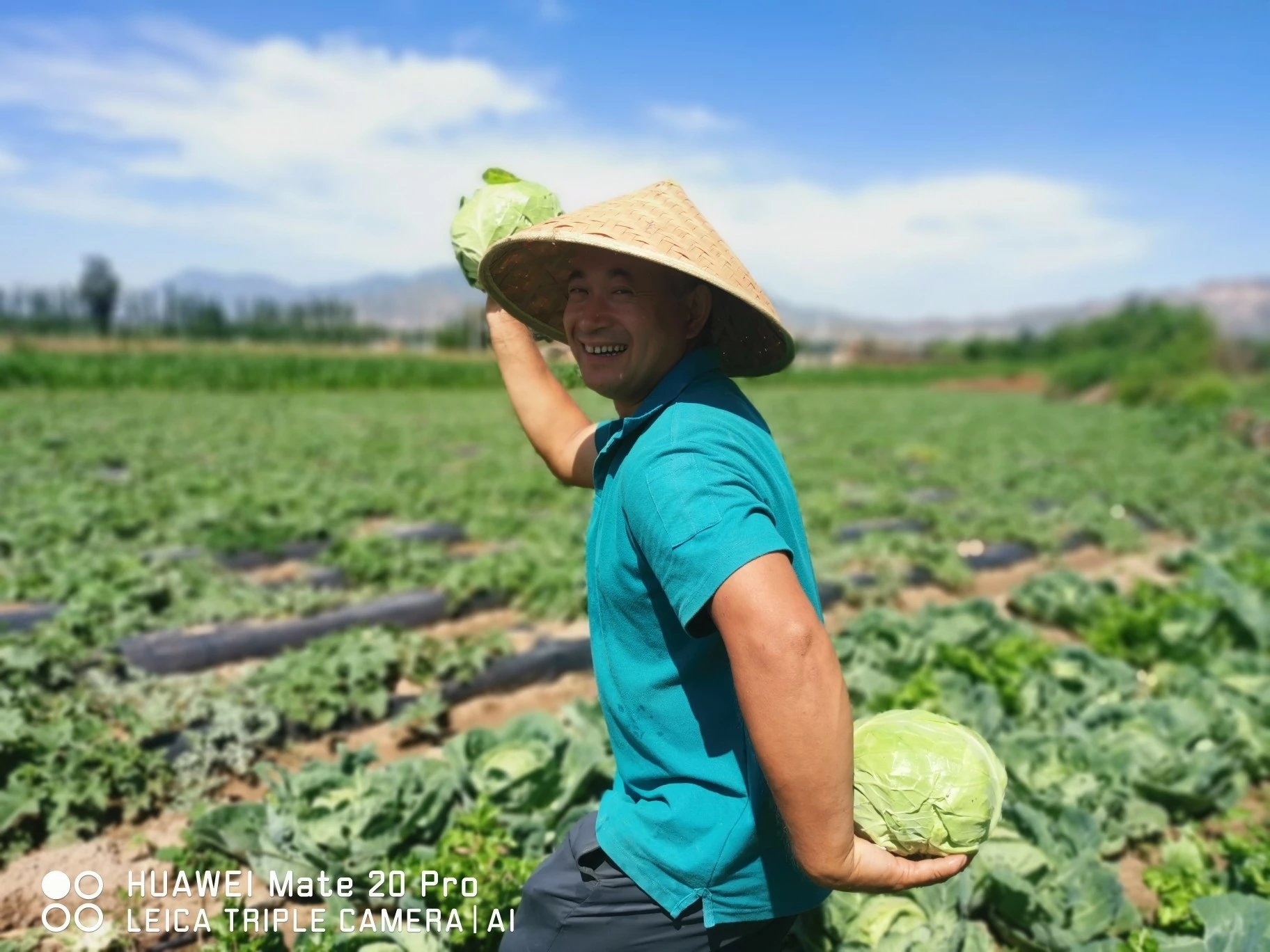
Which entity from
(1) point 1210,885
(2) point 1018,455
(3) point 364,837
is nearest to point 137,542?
(3) point 364,837

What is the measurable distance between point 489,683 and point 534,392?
2899 mm

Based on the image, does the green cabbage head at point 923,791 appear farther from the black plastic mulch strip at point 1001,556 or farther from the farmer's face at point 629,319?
the black plastic mulch strip at point 1001,556

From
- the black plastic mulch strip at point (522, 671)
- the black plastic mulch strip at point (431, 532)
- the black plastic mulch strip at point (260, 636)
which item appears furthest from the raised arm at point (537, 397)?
the black plastic mulch strip at point (431, 532)

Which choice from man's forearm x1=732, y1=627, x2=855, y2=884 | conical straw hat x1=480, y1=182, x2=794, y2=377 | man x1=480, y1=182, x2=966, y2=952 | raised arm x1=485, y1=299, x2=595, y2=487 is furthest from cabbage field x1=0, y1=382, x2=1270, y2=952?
conical straw hat x1=480, y1=182, x2=794, y2=377

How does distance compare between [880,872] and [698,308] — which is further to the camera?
[698,308]

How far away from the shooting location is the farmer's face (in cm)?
169

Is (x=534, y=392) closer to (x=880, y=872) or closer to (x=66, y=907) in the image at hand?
(x=880, y=872)

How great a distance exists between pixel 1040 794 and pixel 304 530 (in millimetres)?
6027

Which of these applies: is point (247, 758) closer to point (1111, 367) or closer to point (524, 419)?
point (524, 419)

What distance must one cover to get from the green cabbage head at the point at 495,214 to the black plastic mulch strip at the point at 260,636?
345cm

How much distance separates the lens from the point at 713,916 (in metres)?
1.61

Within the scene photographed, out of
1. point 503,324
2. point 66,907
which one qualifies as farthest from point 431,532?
point 503,324

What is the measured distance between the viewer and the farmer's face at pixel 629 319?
5.55 ft

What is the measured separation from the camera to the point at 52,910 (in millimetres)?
2822
